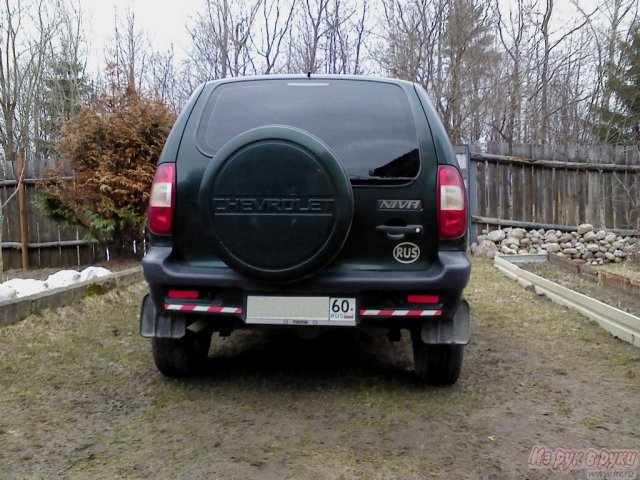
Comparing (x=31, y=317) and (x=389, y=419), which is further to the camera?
(x=31, y=317)

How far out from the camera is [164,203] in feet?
8.94

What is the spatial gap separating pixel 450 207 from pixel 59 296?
355 centimetres

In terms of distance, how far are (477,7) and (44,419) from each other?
14.6 metres

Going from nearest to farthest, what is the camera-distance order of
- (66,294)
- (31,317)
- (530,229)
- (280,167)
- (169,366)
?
(280,167)
(169,366)
(31,317)
(66,294)
(530,229)

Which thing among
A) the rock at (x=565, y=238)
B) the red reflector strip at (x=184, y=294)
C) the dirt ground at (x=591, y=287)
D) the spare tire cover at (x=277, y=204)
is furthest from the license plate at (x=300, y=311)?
the rock at (x=565, y=238)

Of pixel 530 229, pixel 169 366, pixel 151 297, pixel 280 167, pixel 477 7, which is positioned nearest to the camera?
pixel 280 167

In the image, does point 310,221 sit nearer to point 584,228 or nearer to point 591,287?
point 591,287

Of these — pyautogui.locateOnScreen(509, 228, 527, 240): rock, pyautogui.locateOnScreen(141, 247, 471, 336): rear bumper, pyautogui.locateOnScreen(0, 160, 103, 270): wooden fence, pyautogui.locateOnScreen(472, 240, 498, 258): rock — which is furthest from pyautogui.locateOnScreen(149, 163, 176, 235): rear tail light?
pyautogui.locateOnScreen(509, 228, 527, 240): rock

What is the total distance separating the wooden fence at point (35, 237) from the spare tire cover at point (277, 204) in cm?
776

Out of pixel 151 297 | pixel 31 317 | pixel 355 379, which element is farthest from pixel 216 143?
pixel 31 317

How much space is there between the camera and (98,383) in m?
3.21

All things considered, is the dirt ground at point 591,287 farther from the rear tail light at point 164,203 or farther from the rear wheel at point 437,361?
the rear tail light at point 164,203

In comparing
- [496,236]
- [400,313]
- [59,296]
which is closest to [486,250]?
[496,236]

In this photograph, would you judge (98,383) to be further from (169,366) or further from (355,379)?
(355,379)
